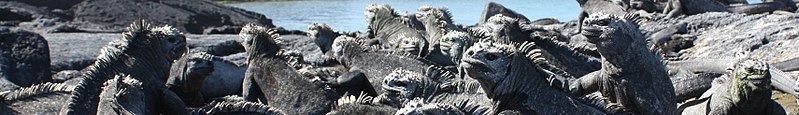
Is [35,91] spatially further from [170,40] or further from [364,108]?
[364,108]

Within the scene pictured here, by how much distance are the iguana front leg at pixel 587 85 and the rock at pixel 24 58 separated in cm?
391

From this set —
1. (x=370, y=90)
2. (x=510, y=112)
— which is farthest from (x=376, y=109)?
(x=370, y=90)

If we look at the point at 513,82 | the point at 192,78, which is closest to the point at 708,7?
the point at 192,78

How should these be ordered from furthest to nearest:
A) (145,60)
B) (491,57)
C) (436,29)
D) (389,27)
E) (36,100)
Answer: (389,27) → (436,29) → (145,60) → (36,100) → (491,57)

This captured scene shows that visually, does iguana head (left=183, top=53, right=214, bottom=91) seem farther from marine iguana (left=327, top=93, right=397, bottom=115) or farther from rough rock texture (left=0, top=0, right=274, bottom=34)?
rough rock texture (left=0, top=0, right=274, bottom=34)

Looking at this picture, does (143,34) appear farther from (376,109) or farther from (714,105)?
(714,105)

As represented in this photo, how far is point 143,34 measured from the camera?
597 cm

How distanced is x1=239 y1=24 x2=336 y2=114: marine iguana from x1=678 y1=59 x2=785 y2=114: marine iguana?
2.00 meters

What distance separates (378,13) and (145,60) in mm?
4260

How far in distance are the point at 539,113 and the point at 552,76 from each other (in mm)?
213

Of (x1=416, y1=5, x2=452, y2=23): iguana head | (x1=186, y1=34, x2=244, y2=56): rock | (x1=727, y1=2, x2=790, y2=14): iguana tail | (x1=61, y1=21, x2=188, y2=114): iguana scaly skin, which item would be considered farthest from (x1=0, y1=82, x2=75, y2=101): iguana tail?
(x1=727, y1=2, x2=790, y2=14): iguana tail

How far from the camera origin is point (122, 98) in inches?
180

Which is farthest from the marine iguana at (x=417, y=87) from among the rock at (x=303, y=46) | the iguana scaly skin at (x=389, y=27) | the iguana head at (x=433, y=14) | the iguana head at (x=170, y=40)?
the rock at (x=303, y=46)

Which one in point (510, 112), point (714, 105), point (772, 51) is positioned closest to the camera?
point (510, 112)
